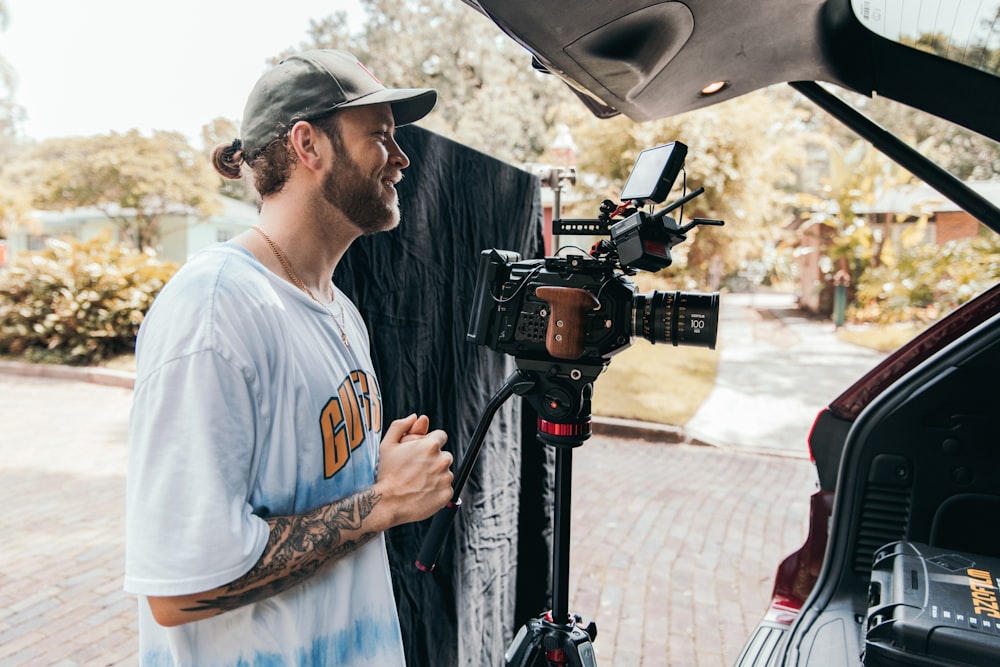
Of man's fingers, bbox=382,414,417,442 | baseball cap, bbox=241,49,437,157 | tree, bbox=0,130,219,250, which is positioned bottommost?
man's fingers, bbox=382,414,417,442

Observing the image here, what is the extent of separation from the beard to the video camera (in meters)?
0.36

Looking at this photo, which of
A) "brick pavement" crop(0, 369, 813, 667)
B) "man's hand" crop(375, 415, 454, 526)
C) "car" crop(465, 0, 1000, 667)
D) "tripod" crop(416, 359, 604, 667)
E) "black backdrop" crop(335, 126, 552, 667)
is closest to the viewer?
"man's hand" crop(375, 415, 454, 526)

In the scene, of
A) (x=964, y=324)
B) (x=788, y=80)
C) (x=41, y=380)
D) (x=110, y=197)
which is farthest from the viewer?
(x=110, y=197)

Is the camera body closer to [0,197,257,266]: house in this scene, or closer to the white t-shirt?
the white t-shirt

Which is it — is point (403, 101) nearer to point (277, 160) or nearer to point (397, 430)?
point (277, 160)

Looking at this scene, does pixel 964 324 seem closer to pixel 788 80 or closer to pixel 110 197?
pixel 788 80

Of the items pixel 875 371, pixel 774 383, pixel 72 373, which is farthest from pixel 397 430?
pixel 72 373

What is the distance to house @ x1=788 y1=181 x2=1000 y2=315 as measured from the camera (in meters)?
15.7

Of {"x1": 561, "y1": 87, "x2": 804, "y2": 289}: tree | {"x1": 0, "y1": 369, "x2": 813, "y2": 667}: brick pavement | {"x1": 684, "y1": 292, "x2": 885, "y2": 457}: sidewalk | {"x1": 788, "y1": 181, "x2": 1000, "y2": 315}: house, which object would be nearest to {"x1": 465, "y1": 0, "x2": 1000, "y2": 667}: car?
{"x1": 0, "y1": 369, "x2": 813, "y2": 667}: brick pavement

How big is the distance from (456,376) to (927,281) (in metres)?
13.1

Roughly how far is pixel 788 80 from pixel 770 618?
5.16ft

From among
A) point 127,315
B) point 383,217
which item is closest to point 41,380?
point 127,315

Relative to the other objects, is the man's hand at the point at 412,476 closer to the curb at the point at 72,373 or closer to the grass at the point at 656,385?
the grass at the point at 656,385

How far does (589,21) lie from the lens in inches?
46.6
